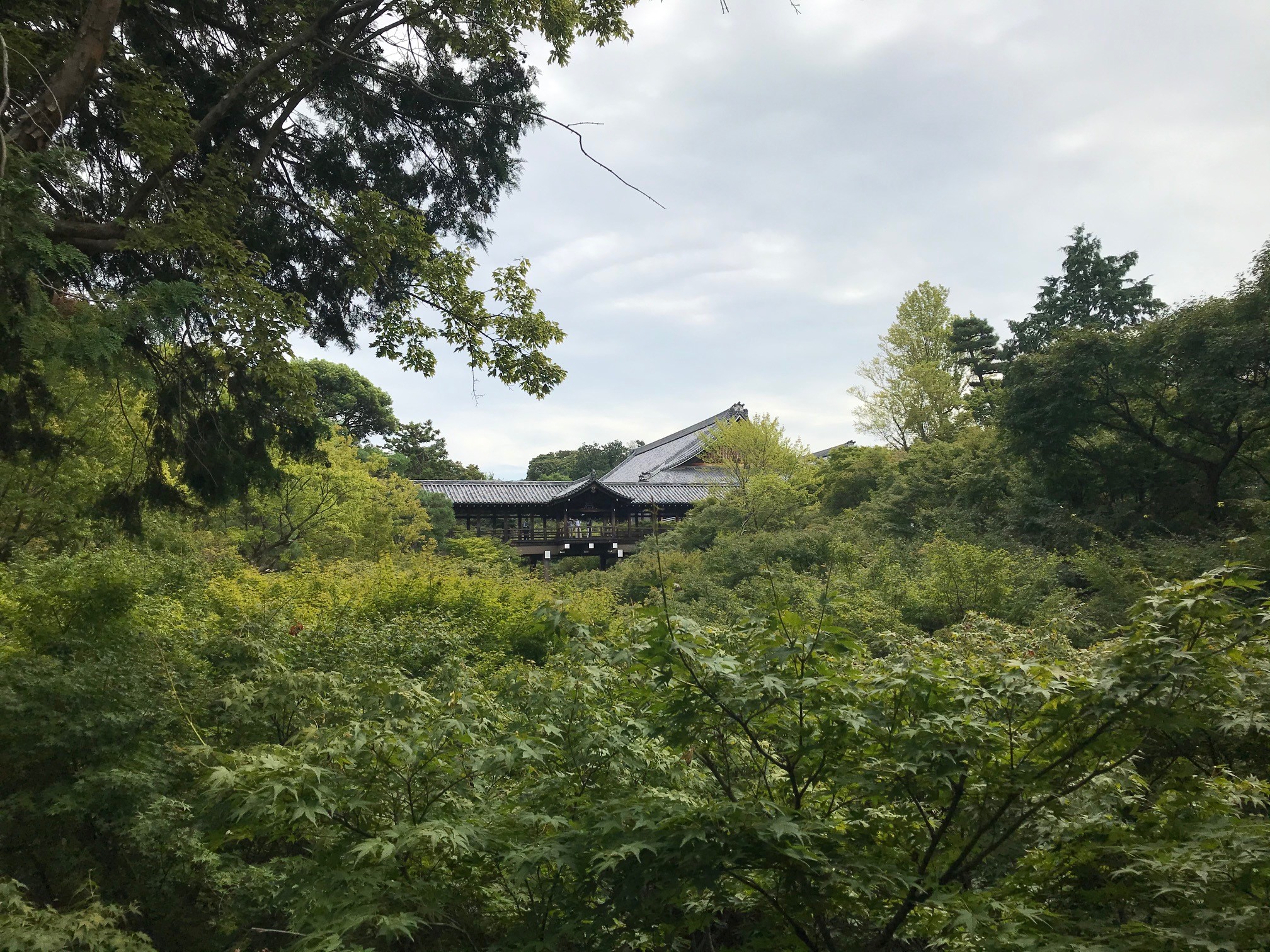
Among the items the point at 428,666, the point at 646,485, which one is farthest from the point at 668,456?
the point at 428,666

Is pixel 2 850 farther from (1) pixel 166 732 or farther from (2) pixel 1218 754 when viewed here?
(2) pixel 1218 754

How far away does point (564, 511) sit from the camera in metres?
24.8

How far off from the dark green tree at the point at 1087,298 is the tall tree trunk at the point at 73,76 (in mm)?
24166

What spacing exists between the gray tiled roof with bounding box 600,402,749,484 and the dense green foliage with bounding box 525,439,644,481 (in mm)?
4928

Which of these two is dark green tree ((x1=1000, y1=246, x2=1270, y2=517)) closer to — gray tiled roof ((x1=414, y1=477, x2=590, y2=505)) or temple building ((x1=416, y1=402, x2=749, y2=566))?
temple building ((x1=416, y1=402, x2=749, y2=566))

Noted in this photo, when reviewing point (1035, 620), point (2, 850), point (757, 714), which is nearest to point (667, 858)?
point (757, 714)

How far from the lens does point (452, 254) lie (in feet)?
17.8

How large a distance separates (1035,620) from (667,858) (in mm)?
7989

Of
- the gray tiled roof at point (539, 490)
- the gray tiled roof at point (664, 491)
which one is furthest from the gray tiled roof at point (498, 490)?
the gray tiled roof at point (664, 491)

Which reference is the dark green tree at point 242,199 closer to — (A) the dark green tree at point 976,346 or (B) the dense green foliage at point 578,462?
(A) the dark green tree at point 976,346

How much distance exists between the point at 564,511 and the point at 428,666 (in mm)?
18008

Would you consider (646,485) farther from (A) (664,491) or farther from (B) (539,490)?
(B) (539,490)

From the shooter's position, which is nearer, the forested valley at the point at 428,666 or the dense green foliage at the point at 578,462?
the forested valley at the point at 428,666

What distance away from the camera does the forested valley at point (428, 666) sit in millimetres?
1957
